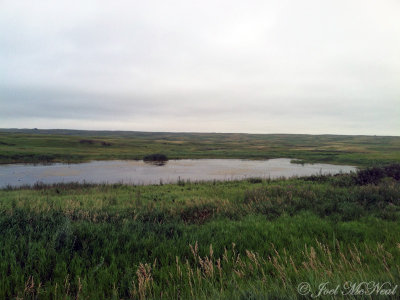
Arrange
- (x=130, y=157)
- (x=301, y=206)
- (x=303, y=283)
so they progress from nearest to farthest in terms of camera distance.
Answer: (x=303, y=283) → (x=301, y=206) → (x=130, y=157)

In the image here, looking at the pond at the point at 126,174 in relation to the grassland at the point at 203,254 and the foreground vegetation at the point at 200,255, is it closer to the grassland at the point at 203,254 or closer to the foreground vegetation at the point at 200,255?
the grassland at the point at 203,254

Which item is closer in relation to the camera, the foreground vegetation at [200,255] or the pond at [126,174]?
the foreground vegetation at [200,255]

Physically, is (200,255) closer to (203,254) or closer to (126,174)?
(203,254)

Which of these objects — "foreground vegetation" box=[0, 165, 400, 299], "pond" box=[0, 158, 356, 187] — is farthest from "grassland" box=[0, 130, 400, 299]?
"pond" box=[0, 158, 356, 187]

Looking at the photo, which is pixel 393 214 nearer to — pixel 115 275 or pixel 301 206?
pixel 301 206

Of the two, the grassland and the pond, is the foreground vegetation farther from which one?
the pond

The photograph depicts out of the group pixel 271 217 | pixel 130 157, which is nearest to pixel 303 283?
pixel 271 217

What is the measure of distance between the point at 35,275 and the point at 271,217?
20.5ft

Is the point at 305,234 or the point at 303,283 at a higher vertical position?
the point at 303,283

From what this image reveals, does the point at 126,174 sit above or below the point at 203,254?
below

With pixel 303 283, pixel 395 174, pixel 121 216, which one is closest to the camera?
pixel 303 283

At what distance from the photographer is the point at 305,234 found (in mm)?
5465

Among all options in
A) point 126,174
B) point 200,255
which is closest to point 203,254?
point 200,255

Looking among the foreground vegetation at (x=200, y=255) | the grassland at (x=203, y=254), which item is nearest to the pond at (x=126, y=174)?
→ the grassland at (x=203, y=254)
